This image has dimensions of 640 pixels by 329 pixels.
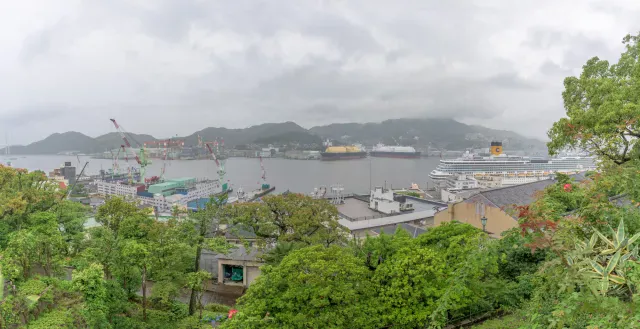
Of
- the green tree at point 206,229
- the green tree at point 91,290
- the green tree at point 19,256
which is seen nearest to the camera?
the green tree at point 91,290

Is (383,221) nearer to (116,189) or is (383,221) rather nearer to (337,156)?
(116,189)

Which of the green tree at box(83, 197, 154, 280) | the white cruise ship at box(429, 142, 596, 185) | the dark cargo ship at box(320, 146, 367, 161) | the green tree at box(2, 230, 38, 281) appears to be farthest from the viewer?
the dark cargo ship at box(320, 146, 367, 161)

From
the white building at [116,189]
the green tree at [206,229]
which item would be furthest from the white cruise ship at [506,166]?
the green tree at [206,229]

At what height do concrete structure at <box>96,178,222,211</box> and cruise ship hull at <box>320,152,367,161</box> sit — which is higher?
cruise ship hull at <box>320,152,367,161</box>

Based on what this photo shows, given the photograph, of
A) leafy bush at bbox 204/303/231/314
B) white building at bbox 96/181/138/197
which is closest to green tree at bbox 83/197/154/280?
leafy bush at bbox 204/303/231/314

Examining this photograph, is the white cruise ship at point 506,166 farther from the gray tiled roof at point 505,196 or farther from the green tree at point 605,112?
the green tree at point 605,112

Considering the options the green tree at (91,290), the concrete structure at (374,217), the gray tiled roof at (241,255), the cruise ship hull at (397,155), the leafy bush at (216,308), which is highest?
the green tree at (91,290)

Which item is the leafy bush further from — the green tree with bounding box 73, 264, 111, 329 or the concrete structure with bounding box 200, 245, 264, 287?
the green tree with bounding box 73, 264, 111, 329

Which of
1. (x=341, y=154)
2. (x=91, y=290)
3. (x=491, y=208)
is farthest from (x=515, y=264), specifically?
(x=341, y=154)
